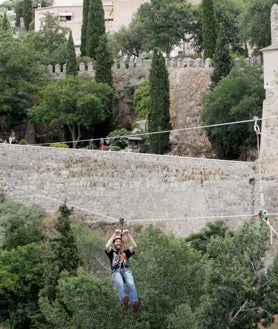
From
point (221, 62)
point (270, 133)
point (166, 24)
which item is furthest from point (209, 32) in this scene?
point (270, 133)

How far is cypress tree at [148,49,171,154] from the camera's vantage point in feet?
170

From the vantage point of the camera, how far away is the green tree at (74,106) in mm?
53812

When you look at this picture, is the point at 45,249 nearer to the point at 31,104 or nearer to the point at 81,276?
the point at 81,276

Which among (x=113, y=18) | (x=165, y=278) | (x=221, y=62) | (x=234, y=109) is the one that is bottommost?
(x=165, y=278)

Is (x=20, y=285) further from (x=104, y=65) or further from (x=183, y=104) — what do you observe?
(x=104, y=65)

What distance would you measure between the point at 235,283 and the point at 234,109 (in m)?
18.0

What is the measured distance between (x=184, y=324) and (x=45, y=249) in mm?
11644

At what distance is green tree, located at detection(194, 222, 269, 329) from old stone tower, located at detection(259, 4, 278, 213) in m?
11.7

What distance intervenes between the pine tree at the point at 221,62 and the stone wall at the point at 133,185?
24.8ft

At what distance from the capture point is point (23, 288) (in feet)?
138

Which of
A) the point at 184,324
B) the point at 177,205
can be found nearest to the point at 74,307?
the point at 184,324

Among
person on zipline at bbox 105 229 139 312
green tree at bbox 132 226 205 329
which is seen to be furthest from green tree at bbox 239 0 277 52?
person on zipline at bbox 105 229 139 312

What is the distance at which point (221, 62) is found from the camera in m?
53.2

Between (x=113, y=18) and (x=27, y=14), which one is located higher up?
(x=27, y=14)
